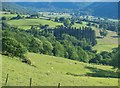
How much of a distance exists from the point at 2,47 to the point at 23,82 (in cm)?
2952

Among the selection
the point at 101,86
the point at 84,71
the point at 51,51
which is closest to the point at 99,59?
the point at 51,51

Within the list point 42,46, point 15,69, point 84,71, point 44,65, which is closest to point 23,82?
point 15,69

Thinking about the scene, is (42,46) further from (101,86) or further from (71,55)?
(101,86)

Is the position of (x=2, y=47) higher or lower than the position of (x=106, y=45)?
higher

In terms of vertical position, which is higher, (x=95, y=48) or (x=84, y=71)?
(x=84, y=71)

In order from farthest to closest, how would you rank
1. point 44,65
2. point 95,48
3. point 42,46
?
point 95,48 → point 42,46 → point 44,65

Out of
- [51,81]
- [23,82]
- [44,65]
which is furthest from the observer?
[44,65]

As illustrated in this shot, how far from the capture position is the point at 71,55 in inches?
4882

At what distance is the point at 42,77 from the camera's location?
131 ft

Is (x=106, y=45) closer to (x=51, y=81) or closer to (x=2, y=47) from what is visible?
(x=2, y=47)

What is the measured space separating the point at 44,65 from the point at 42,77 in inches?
797

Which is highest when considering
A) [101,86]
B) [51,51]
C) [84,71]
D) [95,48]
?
[101,86]

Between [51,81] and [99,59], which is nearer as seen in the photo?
[51,81]

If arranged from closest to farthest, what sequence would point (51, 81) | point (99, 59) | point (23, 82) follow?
point (23, 82)
point (51, 81)
point (99, 59)
